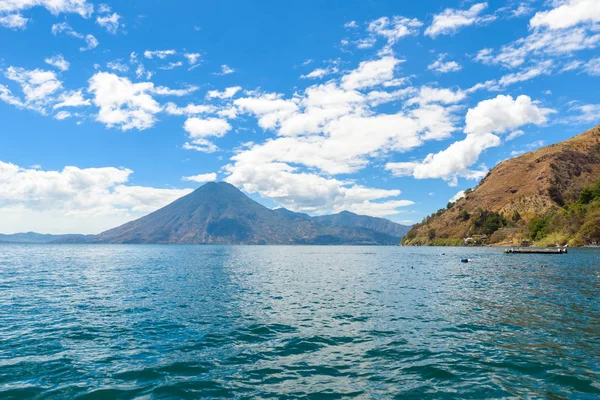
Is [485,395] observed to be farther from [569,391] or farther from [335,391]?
[335,391]

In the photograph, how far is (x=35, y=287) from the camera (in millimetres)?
55188

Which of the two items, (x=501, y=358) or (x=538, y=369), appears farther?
(x=501, y=358)

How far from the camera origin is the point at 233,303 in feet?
140

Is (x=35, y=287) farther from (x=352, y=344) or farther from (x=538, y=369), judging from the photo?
(x=538, y=369)

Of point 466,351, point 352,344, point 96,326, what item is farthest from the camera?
point 96,326

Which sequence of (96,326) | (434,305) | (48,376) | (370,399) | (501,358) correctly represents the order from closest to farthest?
1. (370,399)
2. (48,376)
3. (501,358)
4. (96,326)
5. (434,305)

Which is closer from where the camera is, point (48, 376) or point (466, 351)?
point (48, 376)

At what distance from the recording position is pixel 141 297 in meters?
46.7

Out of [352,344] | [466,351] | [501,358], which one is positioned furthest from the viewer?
[352,344]

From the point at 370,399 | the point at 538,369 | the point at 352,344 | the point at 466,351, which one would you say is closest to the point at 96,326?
the point at 352,344

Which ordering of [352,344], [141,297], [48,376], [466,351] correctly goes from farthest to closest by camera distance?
[141,297] → [352,344] → [466,351] → [48,376]

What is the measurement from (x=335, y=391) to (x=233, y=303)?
89.5ft

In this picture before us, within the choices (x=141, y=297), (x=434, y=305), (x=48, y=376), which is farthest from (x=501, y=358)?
(x=141, y=297)

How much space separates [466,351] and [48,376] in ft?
78.8
